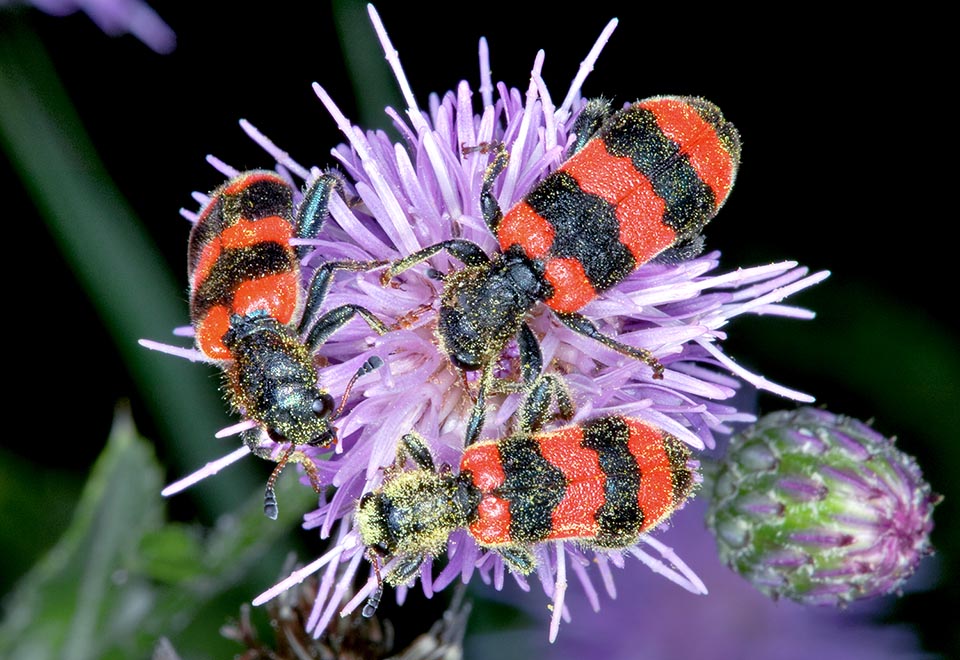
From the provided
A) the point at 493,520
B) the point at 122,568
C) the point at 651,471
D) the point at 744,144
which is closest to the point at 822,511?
the point at 651,471

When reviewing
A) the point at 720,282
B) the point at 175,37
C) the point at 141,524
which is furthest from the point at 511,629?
the point at 175,37

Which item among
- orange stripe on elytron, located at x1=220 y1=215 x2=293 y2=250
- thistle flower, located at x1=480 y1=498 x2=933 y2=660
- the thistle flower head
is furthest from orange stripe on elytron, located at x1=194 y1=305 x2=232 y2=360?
thistle flower, located at x1=480 y1=498 x2=933 y2=660

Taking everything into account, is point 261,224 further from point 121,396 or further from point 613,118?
point 121,396

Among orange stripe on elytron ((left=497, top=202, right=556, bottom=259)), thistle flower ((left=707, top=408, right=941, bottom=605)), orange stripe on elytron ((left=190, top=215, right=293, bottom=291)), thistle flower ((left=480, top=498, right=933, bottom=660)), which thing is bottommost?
thistle flower ((left=480, top=498, right=933, bottom=660))

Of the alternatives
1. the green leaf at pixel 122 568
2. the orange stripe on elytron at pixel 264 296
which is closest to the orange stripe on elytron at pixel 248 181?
the orange stripe on elytron at pixel 264 296

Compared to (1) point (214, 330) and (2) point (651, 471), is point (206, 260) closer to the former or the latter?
(1) point (214, 330)

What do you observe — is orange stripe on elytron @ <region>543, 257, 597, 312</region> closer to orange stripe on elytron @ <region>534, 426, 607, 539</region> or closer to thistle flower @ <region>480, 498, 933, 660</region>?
orange stripe on elytron @ <region>534, 426, 607, 539</region>

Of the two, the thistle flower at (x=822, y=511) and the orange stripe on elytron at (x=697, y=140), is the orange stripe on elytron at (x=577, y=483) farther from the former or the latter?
the thistle flower at (x=822, y=511)
